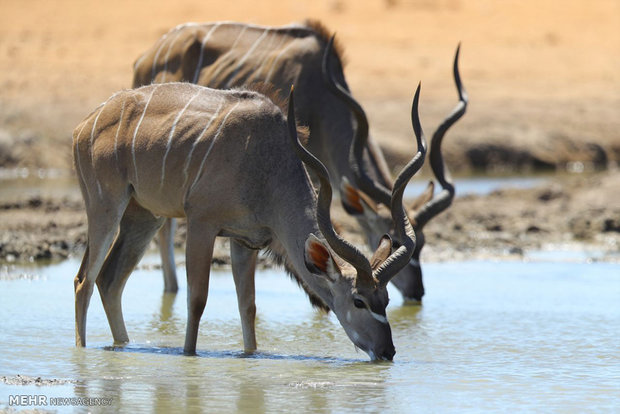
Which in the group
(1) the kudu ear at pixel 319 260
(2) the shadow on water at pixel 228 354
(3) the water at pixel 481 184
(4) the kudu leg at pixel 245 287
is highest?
(1) the kudu ear at pixel 319 260

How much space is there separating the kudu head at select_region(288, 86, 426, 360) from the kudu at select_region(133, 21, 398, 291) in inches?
119

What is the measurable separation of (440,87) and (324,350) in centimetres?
1508

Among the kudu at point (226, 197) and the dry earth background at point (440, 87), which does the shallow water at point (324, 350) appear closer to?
the kudu at point (226, 197)

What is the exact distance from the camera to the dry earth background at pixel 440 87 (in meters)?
11.5

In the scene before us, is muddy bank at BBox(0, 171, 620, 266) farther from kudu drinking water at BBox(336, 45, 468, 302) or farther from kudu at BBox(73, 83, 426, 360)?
kudu at BBox(73, 83, 426, 360)

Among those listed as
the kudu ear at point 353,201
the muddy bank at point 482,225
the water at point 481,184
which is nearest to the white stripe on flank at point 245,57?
the kudu ear at point 353,201

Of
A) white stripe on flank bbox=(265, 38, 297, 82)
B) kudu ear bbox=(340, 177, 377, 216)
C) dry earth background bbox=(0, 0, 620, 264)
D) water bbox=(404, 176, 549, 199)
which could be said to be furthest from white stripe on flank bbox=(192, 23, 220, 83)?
water bbox=(404, 176, 549, 199)

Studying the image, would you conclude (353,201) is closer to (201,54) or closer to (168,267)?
(168,267)

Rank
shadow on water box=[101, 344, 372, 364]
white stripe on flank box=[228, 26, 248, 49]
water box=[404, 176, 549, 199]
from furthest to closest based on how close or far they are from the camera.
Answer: water box=[404, 176, 549, 199] < white stripe on flank box=[228, 26, 248, 49] < shadow on water box=[101, 344, 372, 364]

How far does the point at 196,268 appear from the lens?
6059mm

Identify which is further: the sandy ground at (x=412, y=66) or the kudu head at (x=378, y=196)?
the sandy ground at (x=412, y=66)

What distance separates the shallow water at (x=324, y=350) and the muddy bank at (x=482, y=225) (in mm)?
760

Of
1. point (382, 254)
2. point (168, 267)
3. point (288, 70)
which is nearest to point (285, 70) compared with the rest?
point (288, 70)

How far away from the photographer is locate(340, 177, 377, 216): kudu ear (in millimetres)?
8211
